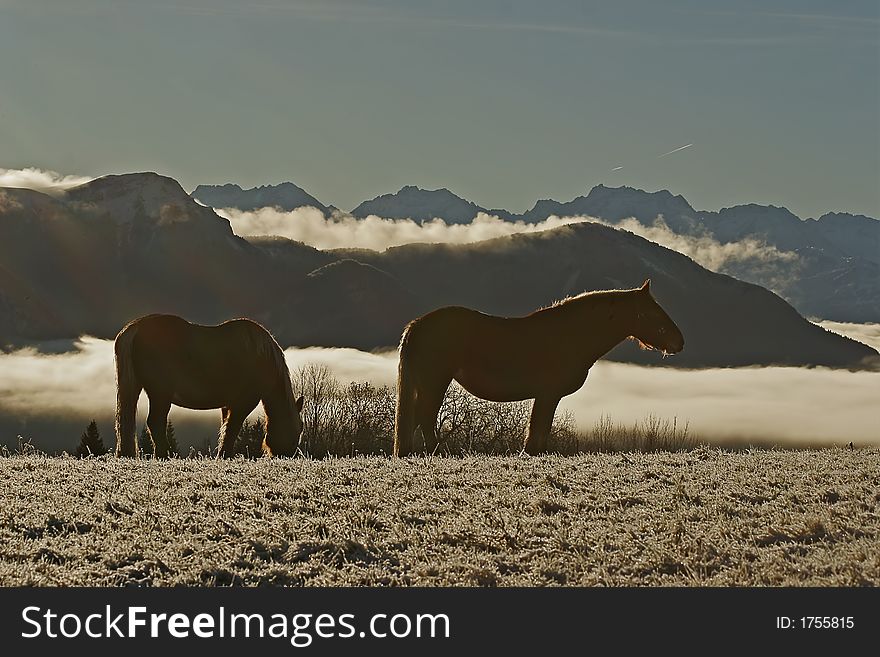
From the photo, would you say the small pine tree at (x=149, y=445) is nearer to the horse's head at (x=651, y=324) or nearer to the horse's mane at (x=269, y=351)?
the horse's mane at (x=269, y=351)

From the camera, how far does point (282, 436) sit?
21.6 meters

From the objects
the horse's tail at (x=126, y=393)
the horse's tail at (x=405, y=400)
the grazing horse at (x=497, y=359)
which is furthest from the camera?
the horse's tail at (x=126, y=393)

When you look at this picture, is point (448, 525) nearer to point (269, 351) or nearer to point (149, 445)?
point (269, 351)

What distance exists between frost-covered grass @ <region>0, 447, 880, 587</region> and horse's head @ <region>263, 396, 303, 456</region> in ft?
18.3

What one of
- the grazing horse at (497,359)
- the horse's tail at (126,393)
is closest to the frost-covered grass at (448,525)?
the grazing horse at (497,359)

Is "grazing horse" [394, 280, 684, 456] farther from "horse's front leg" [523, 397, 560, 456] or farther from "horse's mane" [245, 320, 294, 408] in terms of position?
"horse's mane" [245, 320, 294, 408]

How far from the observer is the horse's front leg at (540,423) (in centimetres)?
1931

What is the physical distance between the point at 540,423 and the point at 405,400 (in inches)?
91.6

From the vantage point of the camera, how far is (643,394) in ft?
189

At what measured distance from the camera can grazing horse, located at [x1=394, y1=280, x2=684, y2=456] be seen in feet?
63.2

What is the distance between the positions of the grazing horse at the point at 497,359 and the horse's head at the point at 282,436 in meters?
2.97

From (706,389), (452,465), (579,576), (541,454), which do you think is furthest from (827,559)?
(706,389)

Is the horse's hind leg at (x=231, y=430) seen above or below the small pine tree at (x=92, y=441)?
above

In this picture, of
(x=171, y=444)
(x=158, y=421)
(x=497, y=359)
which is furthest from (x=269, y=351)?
(x=171, y=444)
